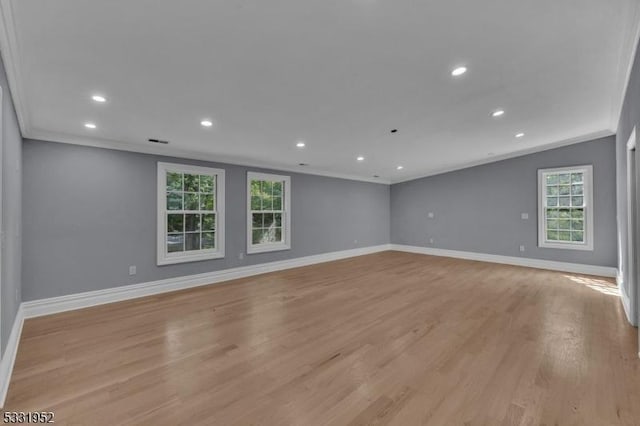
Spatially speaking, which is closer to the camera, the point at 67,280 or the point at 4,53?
the point at 4,53

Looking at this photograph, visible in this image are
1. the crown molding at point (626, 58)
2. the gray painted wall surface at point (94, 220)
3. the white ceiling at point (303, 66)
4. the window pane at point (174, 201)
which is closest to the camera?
the white ceiling at point (303, 66)

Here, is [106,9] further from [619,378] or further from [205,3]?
[619,378]

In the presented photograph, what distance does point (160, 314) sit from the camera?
345cm

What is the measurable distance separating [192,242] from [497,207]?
6897 mm

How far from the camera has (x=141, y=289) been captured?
4215 mm

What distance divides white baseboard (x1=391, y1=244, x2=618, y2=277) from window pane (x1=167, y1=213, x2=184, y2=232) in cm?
652

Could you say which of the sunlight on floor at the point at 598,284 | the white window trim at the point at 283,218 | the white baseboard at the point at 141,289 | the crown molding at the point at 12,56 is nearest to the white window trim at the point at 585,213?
the sunlight on floor at the point at 598,284

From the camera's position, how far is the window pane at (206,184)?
197 inches

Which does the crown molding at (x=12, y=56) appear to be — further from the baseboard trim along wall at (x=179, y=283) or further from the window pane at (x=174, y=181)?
the baseboard trim along wall at (x=179, y=283)

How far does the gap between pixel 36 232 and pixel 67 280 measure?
705 millimetres

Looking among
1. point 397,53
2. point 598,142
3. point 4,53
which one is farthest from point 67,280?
point 598,142

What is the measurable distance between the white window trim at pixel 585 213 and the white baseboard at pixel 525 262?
37 cm

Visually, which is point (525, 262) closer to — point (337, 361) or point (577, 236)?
point (577, 236)

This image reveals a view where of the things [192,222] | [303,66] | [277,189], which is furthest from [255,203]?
[303,66]
